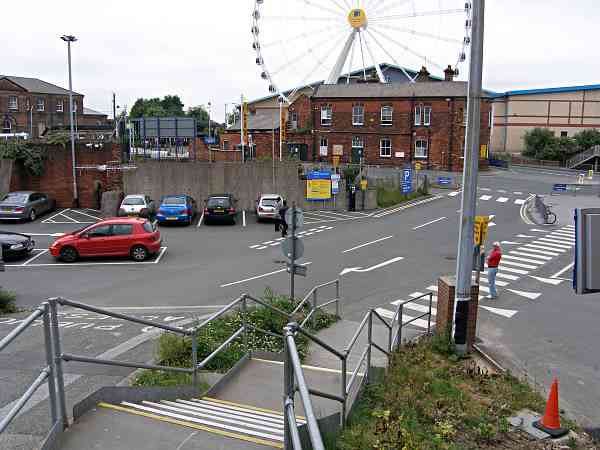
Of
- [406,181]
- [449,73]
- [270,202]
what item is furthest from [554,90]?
[270,202]

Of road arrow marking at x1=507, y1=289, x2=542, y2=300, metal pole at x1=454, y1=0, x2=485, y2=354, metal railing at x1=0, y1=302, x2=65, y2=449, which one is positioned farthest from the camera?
road arrow marking at x1=507, y1=289, x2=542, y2=300

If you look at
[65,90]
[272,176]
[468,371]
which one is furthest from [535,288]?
[65,90]

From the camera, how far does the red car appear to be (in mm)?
22250

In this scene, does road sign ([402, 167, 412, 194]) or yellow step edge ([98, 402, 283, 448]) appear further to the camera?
road sign ([402, 167, 412, 194])

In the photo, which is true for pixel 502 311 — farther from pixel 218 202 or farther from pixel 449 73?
pixel 449 73

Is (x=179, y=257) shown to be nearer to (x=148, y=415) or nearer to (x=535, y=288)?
(x=535, y=288)

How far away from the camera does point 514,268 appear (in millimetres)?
21750

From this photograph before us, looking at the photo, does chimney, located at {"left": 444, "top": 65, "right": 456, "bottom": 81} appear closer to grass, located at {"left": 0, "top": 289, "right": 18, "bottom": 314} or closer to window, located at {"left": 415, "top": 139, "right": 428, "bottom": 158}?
window, located at {"left": 415, "top": 139, "right": 428, "bottom": 158}

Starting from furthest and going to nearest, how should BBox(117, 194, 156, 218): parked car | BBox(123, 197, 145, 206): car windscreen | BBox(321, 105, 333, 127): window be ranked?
BBox(321, 105, 333, 127): window, BBox(123, 197, 145, 206): car windscreen, BBox(117, 194, 156, 218): parked car

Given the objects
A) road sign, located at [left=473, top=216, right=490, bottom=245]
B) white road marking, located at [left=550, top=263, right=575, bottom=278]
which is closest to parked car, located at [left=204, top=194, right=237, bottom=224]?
white road marking, located at [left=550, top=263, right=575, bottom=278]

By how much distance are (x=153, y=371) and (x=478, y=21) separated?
27.1ft

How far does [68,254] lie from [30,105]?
62301 millimetres

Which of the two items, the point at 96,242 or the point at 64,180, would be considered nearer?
the point at 96,242

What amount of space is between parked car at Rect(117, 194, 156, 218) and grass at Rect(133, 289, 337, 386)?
21200 millimetres
